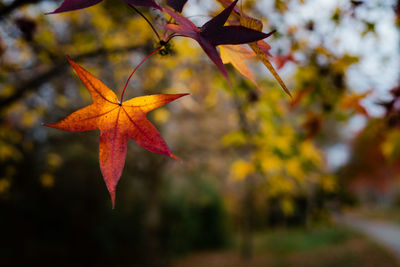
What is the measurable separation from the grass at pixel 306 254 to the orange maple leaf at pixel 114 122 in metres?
7.08

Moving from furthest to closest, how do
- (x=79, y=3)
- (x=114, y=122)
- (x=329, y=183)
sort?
(x=329, y=183)
(x=114, y=122)
(x=79, y=3)

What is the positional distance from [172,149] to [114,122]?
17.1ft

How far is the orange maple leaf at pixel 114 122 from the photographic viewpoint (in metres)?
0.61

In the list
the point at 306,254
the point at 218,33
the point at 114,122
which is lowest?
the point at 306,254

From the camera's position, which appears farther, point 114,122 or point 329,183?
point 329,183

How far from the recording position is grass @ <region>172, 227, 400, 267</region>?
722 centimetres

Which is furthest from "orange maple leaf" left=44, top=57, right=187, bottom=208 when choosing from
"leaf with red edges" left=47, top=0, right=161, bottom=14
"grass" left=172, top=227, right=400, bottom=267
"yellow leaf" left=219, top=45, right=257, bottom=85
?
"grass" left=172, top=227, right=400, bottom=267

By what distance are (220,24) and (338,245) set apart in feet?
35.2

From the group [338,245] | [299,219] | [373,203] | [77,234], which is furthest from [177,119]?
[373,203]

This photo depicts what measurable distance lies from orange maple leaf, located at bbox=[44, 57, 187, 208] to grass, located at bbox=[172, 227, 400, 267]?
7.08 metres

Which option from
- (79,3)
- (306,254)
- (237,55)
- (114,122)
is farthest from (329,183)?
(306,254)

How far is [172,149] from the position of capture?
5.86 m

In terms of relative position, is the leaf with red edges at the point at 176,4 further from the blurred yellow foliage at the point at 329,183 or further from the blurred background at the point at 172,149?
the blurred yellow foliage at the point at 329,183

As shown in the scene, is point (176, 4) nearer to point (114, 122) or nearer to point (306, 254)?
point (114, 122)
